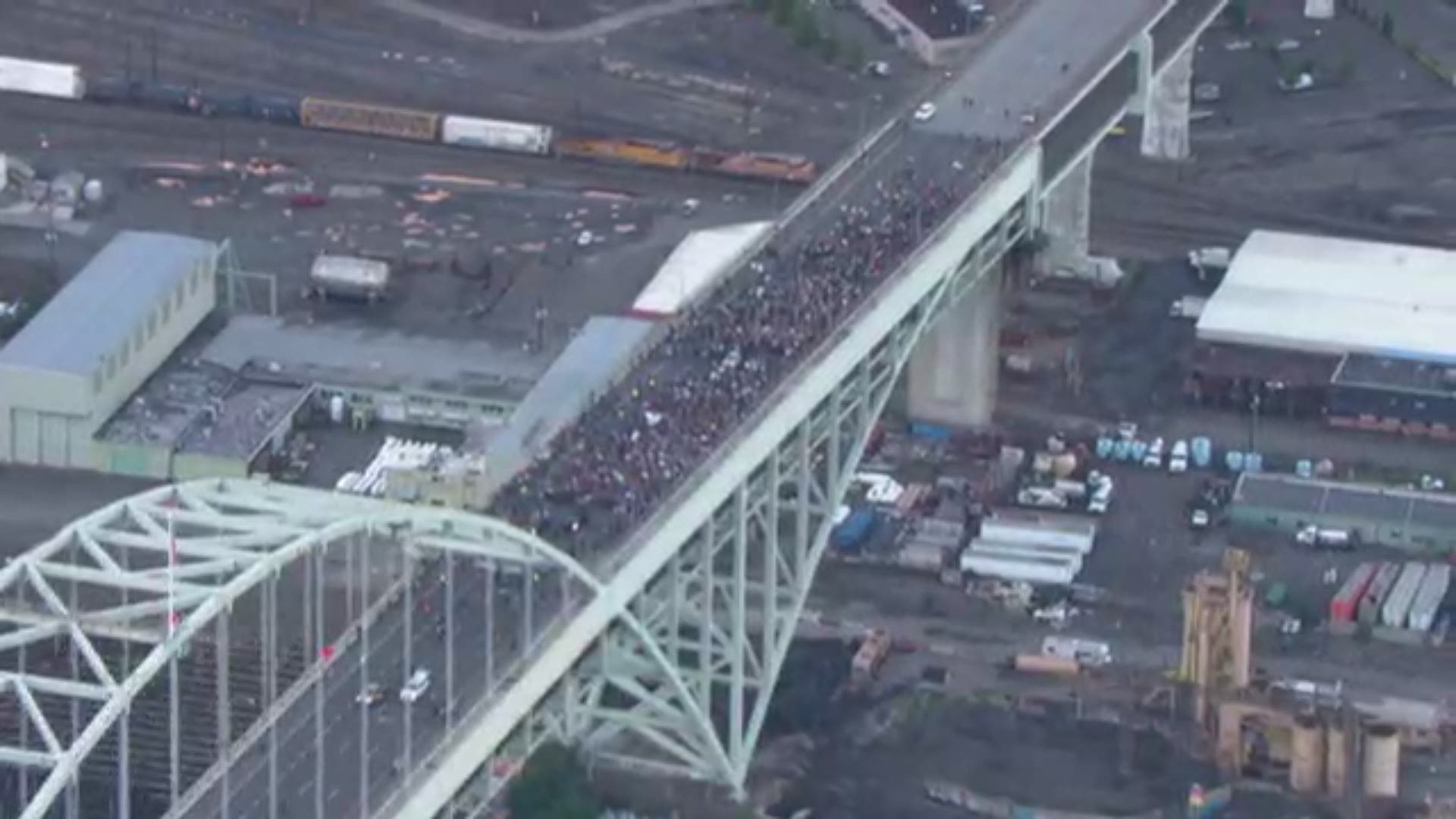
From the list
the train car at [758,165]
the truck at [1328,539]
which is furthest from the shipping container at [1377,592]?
the train car at [758,165]

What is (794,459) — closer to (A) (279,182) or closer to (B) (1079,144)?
(B) (1079,144)

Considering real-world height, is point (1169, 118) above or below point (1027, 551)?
above

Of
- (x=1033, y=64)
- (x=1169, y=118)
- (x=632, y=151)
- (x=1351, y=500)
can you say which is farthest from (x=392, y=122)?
(x=1351, y=500)

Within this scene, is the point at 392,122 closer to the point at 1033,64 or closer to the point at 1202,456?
the point at 1033,64

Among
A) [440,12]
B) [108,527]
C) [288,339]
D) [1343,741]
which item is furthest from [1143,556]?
[440,12]

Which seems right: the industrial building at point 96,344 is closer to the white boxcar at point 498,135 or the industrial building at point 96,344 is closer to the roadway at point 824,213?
the roadway at point 824,213
